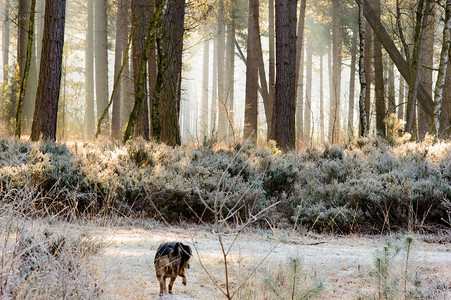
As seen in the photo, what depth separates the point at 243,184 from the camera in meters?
7.34

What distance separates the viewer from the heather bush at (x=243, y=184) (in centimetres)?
650

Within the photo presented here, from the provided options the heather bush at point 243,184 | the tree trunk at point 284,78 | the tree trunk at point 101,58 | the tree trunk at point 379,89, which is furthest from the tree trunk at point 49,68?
the tree trunk at point 101,58

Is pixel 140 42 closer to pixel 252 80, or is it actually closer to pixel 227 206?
pixel 252 80

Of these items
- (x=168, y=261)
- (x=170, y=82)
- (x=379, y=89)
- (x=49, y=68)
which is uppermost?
(x=379, y=89)

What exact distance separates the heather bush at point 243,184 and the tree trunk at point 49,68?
7.04 feet

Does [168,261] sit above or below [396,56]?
below

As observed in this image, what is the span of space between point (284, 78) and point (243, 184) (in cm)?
541

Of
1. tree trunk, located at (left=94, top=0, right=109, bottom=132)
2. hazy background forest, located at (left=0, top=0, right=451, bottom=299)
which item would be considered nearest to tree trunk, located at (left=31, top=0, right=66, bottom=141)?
hazy background forest, located at (left=0, top=0, right=451, bottom=299)

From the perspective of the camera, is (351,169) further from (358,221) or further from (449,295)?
(449,295)

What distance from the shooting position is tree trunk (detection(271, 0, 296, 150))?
12008 millimetres

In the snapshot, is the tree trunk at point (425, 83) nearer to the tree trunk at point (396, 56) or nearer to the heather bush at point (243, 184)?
the tree trunk at point (396, 56)

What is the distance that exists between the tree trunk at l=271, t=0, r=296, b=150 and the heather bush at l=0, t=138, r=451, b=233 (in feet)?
11.6

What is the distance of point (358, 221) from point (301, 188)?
4.36ft

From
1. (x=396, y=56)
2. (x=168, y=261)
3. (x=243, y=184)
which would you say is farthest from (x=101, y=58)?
(x=168, y=261)
